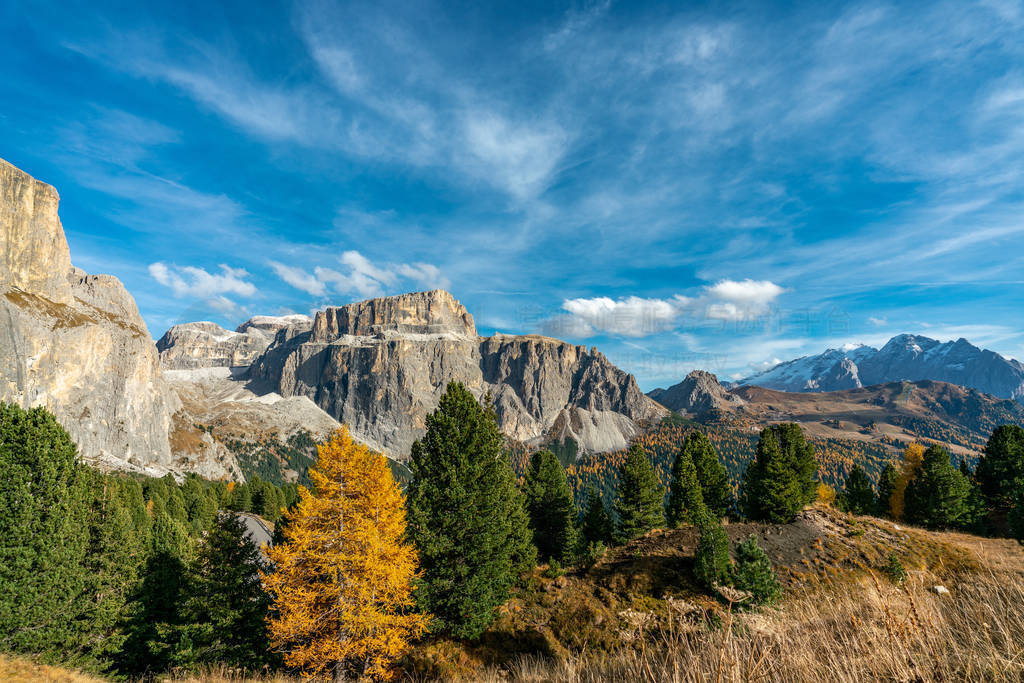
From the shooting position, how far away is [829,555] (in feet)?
85.3

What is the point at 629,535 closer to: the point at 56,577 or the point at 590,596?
the point at 590,596

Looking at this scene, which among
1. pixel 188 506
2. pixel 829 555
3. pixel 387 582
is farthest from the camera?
pixel 188 506

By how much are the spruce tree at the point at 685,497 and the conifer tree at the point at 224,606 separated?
3400 cm

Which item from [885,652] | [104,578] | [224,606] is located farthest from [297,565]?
[885,652]

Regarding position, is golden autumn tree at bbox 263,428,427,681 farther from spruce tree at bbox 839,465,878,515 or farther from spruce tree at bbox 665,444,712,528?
spruce tree at bbox 839,465,878,515

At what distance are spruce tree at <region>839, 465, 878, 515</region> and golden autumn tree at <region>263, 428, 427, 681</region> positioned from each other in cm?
5626

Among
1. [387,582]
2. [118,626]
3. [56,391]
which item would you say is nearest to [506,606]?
[387,582]

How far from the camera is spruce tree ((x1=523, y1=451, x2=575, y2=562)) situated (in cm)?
3459

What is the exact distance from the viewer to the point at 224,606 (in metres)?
18.3

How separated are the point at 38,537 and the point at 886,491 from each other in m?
75.0

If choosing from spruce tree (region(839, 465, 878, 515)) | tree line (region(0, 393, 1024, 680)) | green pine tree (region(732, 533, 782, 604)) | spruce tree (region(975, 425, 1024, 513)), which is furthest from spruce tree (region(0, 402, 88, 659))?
spruce tree (region(839, 465, 878, 515))

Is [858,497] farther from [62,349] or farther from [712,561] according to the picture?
[62,349]

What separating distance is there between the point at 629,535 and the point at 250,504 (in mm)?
71620

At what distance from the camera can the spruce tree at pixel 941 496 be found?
36000mm
